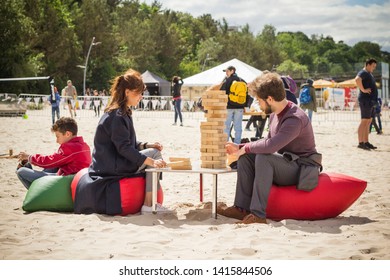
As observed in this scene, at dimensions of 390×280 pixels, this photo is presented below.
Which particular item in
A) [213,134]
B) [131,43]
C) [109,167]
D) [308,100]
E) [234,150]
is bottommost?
[109,167]

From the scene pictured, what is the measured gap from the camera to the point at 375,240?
15.0ft

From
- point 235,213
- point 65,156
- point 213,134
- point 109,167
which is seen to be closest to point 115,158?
point 109,167

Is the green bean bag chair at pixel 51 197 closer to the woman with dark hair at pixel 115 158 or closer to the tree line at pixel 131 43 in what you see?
the woman with dark hair at pixel 115 158

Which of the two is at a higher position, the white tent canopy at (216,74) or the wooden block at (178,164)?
the white tent canopy at (216,74)

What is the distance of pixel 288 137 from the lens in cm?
518

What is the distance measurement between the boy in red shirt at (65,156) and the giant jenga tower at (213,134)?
49.7 inches

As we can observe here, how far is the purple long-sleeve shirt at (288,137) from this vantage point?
5.15m

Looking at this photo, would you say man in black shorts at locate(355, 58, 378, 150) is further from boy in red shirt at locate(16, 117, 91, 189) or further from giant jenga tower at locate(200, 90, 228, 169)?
boy in red shirt at locate(16, 117, 91, 189)

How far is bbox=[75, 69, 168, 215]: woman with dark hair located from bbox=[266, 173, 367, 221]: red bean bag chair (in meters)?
1.00

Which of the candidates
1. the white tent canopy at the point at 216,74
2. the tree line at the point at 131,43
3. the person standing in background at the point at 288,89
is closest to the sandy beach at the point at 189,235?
the person standing in background at the point at 288,89

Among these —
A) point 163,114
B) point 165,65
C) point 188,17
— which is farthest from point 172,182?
point 188,17

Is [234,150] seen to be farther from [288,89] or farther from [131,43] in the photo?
[131,43]

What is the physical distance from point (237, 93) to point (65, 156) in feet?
20.0

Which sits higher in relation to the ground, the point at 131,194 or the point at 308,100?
the point at 308,100
